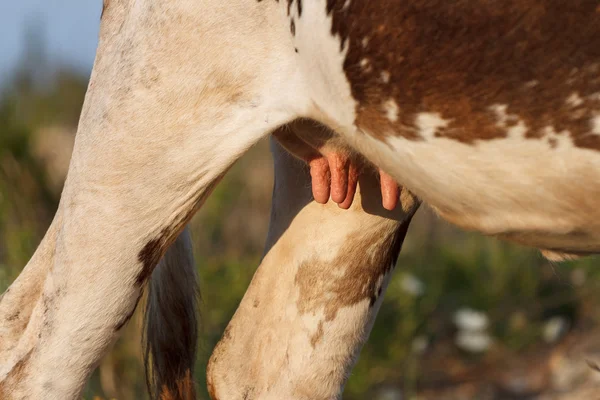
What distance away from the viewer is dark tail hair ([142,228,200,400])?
2824 mm

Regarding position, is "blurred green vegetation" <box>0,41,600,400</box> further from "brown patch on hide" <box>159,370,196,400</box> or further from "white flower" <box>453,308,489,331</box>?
"brown patch on hide" <box>159,370,196,400</box>

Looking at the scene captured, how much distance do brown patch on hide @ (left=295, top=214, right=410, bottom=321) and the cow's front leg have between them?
514 mm

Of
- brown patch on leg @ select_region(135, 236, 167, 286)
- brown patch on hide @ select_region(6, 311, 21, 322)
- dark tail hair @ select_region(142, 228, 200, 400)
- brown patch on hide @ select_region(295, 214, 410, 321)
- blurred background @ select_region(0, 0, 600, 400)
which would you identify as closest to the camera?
brown patch on leg @ select_region(135, 236, 167, 286)

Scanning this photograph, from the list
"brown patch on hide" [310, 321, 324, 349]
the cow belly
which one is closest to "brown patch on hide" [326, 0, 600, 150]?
the cow belly

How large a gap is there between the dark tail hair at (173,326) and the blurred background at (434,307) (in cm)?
114

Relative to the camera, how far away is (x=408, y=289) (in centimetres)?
481

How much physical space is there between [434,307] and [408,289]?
58 centimetres

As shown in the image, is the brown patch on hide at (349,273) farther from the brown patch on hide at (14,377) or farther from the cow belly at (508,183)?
the brown patch on hide at (14,377)

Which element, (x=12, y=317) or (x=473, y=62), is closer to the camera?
(x=473, y=62)

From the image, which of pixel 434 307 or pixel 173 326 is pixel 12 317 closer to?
pixel 173 326

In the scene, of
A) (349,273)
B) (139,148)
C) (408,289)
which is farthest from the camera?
(408,289)

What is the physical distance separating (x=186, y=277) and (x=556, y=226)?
45.9 inches

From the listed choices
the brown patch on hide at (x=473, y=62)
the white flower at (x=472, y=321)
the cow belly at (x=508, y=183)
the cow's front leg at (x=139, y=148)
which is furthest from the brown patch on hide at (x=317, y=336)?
the white flower at (x=472, y=321)

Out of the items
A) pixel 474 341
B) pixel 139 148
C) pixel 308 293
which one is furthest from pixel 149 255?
pixel 474 341
